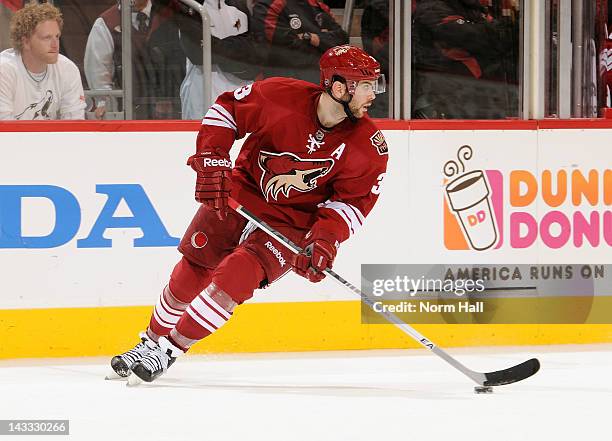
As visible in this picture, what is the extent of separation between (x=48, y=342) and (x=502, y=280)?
1.74 m

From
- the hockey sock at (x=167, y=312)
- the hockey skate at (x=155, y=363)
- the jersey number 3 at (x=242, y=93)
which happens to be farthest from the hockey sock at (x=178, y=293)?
the jersey number 3 at (x=242, y=93)

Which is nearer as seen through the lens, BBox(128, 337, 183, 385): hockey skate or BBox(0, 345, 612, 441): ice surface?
BBox(0, 345, 612, 441): ice surface

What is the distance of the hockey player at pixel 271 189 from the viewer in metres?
3.61

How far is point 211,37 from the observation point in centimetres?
456

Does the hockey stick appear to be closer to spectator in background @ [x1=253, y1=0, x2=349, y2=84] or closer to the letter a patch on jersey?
the letter a patch on jersey

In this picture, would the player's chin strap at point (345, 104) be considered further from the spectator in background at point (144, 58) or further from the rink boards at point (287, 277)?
the spectator in background at point (144, 58)

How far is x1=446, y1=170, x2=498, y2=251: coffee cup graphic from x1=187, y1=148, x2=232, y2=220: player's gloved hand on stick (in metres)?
1.25

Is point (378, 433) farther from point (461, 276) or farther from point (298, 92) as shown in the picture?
point (461, 276)

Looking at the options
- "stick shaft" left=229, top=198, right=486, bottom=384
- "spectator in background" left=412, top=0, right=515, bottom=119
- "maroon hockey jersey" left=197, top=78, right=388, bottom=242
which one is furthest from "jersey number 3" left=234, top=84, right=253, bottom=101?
"spectator in background" left=412, top=0, right=515, bottom=119

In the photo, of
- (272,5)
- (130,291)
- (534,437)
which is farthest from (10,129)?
(534,437)

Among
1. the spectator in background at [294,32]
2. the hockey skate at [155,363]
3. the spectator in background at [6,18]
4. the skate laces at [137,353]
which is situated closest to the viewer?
the hockey skate at [155,363]

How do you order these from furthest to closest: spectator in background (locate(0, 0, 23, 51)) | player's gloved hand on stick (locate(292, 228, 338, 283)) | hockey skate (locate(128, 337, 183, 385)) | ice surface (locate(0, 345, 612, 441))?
spectator in background (locate(0, 0, 23, 51))
hockey skate (locate(128, 337, 183, 385))
player's gloved hand on stick (locate(292, 228, 338, 283))
ice surface (locate(0, 345, 612, 441))

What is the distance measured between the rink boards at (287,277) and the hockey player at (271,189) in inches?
23.4

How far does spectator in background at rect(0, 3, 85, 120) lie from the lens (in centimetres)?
436
